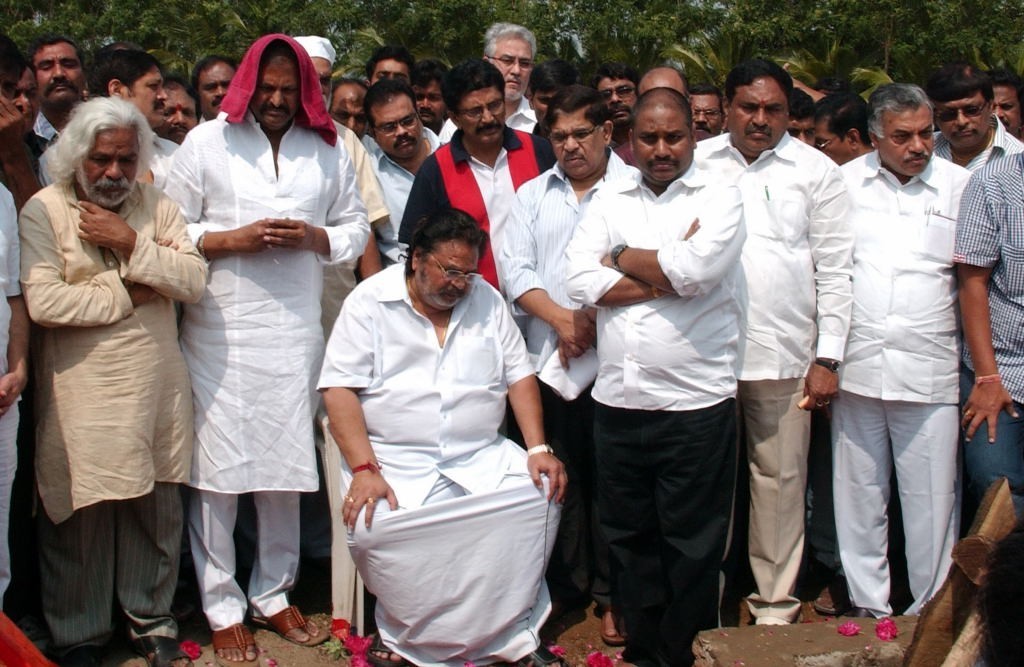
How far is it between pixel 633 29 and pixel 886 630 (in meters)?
18.7

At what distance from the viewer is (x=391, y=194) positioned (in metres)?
5.55

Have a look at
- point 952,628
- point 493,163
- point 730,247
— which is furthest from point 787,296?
point 952,628

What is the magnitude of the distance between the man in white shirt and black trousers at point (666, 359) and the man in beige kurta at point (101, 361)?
1.60m

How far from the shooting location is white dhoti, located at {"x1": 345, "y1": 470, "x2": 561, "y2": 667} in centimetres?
422

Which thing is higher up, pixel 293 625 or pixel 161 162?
pixel 161 162

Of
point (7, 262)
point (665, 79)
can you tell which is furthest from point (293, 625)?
point (665, 79)

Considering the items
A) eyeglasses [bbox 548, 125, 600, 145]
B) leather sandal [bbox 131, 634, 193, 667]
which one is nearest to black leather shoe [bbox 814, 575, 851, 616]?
eyeglasses [bbox 548, 125, 600, 145]

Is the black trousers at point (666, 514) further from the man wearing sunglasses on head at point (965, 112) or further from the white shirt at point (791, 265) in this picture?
the man wearing sunglasses on head at point (965, 112)

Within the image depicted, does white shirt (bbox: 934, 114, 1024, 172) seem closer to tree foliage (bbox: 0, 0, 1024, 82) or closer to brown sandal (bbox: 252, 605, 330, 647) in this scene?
brown sandal (bbox: 252, 605, 330, 647)

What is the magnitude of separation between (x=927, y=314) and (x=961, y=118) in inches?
52.3

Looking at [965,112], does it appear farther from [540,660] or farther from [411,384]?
[540,660]

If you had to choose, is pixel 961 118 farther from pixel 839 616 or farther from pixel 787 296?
pixel 839 616

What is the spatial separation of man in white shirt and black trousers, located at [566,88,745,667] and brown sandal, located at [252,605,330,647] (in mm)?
1301

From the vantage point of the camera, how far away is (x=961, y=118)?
5.27 m
